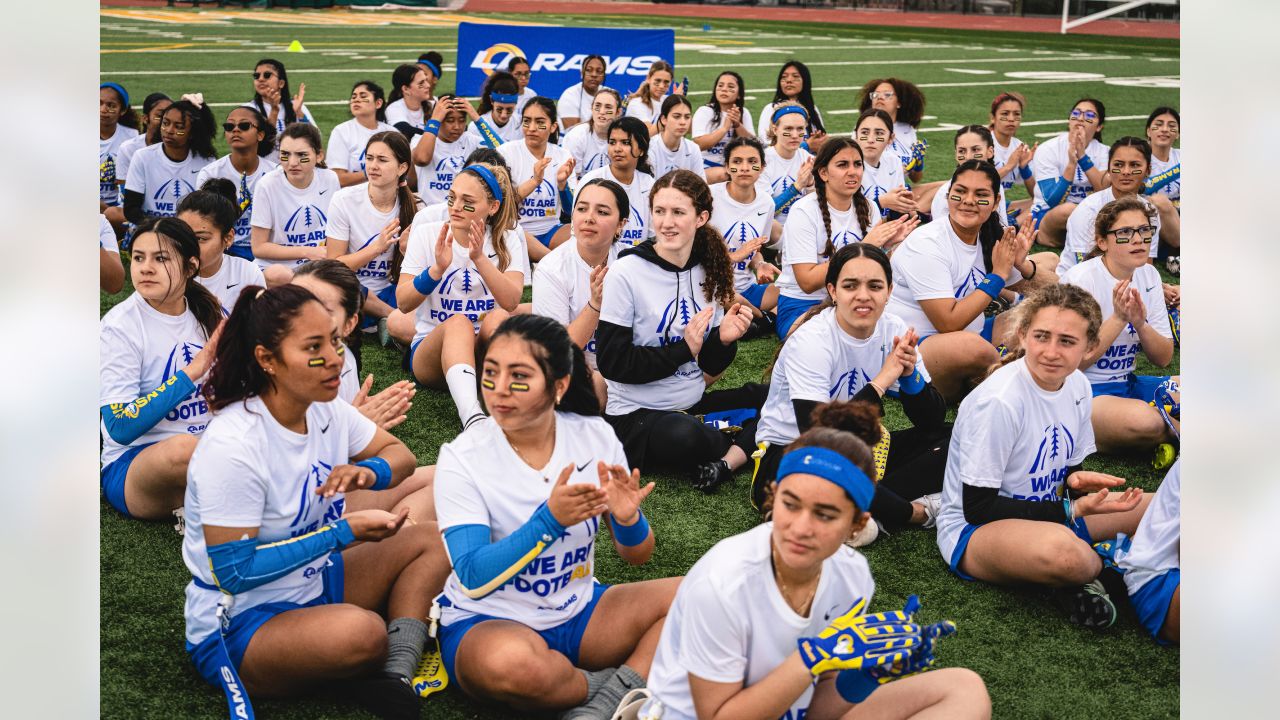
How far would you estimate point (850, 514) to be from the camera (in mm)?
2977

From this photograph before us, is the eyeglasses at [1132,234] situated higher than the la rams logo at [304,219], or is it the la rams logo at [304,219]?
the la rams logo at [304,219]

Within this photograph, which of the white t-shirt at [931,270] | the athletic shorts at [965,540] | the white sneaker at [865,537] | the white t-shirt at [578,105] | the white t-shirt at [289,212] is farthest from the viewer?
the white t-shirt at [578,105]

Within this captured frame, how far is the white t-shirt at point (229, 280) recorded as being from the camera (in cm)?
560

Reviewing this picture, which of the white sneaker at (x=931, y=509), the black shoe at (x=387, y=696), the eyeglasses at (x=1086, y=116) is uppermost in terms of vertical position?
the eyeglasses at (x=1086, y=116)

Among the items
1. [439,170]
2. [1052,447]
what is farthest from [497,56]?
[1052,447]

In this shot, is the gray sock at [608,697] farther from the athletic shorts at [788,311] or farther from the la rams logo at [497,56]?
the la rams logo at [497,56]

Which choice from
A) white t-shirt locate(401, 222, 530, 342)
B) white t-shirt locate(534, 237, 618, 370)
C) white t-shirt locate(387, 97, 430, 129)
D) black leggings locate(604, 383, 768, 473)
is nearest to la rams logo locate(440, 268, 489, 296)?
white t-shirt locate(401, 222, 530, 342)

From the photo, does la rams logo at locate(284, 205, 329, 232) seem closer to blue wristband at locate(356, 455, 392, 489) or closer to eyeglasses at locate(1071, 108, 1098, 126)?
blue wristband at locate(356, 455, 392, 489)

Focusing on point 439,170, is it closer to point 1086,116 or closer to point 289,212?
point 289,212

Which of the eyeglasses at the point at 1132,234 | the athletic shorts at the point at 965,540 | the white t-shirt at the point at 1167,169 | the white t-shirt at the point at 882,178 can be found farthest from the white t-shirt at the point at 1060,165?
the athletic shorts at the point at 965,540

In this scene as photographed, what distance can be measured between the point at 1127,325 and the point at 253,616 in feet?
14.4

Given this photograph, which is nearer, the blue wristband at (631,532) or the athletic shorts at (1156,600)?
the blue wristband at (631,532)

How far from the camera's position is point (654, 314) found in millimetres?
5434

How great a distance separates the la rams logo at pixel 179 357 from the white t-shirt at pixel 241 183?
3351 mm
